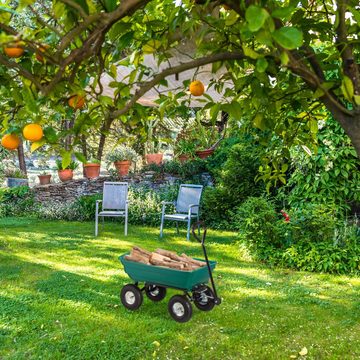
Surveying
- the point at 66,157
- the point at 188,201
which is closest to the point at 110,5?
the point at 66,157

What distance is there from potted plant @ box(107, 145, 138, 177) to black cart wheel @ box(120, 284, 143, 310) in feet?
18.8

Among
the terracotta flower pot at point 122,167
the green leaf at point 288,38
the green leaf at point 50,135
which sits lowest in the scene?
the terracotta flower pot at point 122,167

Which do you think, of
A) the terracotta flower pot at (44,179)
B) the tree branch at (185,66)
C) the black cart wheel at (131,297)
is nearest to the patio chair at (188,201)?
the black cart wheel at (131,297)

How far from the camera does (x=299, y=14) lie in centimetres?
125

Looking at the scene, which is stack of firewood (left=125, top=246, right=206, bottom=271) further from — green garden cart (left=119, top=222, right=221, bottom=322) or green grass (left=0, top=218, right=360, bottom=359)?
green grass (left=0, top=218, right=360, bottom=359)

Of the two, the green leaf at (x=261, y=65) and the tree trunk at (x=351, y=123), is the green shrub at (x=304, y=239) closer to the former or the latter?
the tree trunk at (x=351, y=123)

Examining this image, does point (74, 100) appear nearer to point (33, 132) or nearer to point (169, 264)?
point (33, 132)

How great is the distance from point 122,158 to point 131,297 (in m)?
6.02

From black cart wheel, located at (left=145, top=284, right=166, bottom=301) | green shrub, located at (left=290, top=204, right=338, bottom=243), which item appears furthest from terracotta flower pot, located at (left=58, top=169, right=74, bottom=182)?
black cart wheel, located at (left=145, top=284, right=166, bottom=301)

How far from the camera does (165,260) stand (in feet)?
10.7

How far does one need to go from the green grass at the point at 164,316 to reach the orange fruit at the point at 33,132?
198cm

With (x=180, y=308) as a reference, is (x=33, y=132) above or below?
above

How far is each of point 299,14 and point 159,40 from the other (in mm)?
432

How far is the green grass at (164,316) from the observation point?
9.08ft
